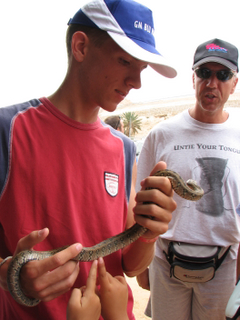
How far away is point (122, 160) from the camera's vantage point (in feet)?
6.36

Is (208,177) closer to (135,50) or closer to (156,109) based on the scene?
(135,50)

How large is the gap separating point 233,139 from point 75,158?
6.86 ft

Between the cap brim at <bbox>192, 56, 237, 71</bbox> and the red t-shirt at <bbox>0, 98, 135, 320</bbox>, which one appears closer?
the red t-shirt at <bbox>0, 98, 135, 320</bbox>

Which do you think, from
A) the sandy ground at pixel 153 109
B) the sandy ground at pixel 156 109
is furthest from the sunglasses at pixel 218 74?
the sandy ground at pixel 153 109

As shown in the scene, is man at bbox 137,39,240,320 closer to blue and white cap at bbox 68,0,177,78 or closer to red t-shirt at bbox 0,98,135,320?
red t-shirt at bbox 0,98,135,320

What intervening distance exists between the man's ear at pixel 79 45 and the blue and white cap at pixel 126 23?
0.26ft

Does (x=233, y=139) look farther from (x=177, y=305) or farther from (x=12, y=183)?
(x=12, y=183)

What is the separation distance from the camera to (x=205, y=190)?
9.11ft

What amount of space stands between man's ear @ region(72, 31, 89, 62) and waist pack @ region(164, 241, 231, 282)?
2.14 metres

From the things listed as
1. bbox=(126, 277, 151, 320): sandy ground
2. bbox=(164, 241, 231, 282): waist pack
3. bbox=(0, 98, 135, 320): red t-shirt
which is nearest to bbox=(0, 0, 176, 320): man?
bbox=(0, 98, 135, 320): red t-shirt

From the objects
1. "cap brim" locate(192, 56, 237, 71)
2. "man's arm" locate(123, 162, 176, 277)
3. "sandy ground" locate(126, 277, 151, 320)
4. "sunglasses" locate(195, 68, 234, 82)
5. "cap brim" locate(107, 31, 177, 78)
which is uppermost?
"cap brim" locate(192, 56, 237, 71)

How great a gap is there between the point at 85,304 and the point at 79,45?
5.17 feet

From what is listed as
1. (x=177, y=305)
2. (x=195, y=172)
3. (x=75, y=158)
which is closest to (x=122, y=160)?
(x=75, y=158)

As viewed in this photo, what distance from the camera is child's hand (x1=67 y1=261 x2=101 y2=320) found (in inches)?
48.2
